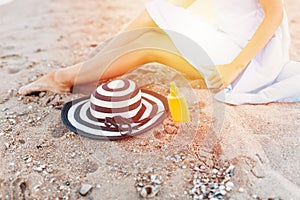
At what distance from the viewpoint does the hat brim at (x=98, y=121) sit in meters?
1.83

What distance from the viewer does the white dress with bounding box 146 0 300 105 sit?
2.09m

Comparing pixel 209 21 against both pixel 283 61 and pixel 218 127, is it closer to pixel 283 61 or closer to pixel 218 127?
pixel 283 61

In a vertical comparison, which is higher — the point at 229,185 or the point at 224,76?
the point at 224,76

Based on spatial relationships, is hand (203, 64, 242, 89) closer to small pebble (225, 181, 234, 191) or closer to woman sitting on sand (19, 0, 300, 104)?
woman sitting on sand (19, 0, 300, 104)

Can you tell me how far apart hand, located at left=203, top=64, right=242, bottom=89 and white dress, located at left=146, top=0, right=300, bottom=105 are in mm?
46

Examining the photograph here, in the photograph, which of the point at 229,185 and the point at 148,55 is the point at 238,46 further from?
the point at 229,185

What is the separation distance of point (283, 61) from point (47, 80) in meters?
1.41

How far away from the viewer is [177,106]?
1.88m

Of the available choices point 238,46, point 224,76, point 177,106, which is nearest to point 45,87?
point 177,106

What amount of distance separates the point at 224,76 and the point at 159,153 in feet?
2.03


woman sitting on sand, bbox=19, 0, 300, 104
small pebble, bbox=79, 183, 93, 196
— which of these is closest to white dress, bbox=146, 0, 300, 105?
woman sitting on sand, bbox=19, 0, 300, 104

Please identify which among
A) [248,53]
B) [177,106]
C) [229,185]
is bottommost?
[229,185]

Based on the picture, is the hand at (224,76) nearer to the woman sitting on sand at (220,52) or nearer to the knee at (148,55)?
the woman sitting on sand at (220,52)

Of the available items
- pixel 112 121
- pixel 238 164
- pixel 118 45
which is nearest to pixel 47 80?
pixel 118 45
